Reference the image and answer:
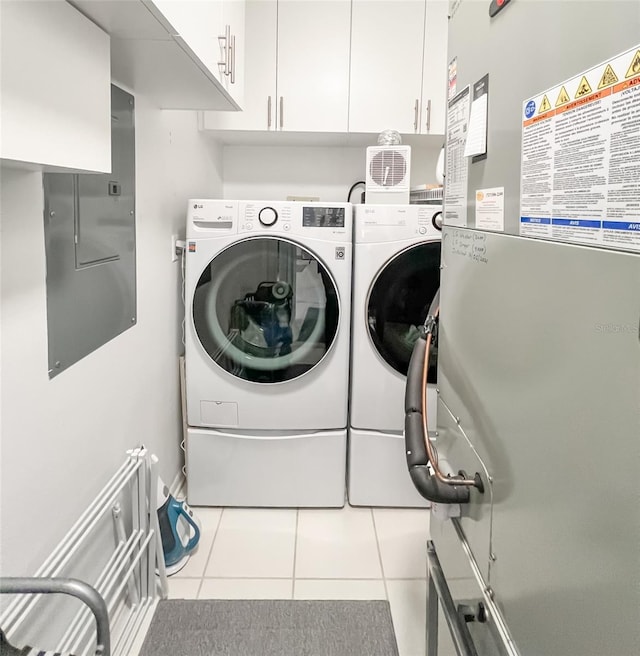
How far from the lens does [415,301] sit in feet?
7.34

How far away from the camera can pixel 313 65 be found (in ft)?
8.29

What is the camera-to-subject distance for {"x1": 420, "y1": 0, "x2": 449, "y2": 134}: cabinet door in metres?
2.50

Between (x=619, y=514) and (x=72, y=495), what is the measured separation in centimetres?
134

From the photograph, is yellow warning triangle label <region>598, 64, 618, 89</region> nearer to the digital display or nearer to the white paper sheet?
the white paper sheet

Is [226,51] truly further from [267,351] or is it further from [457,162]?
[267,351]

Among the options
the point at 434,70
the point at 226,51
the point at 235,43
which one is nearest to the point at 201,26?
the point at 226,51

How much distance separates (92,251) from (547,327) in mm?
1242

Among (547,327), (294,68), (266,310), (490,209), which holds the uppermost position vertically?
(294,68)

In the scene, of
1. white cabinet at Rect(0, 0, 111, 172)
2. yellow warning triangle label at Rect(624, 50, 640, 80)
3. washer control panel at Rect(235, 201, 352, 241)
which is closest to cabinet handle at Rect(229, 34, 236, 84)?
washer control panel at Rect(235, 201, 352, 241)

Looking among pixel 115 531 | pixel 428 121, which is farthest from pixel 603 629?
pixel 428 121

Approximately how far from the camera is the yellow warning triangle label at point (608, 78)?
0.54 metres

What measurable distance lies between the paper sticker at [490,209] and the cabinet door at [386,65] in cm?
178

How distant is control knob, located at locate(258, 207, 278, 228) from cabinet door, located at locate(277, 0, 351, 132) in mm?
577

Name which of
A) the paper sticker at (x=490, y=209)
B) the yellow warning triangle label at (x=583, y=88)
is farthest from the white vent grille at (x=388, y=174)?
the yellow warning triangle label at (x=583, y=88)
